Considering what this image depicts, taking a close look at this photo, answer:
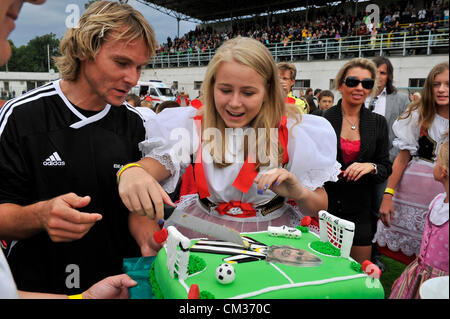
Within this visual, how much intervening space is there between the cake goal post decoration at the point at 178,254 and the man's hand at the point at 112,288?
0.63 ft

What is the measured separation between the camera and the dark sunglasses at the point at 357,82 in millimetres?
1993

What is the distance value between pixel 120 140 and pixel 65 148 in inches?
9.5

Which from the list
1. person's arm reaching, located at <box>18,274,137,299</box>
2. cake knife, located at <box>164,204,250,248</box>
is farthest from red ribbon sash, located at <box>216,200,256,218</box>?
person's arm reaching, located at <box>18,274,137,299</box>

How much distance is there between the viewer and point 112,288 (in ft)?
3.13

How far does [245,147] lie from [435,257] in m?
0.88

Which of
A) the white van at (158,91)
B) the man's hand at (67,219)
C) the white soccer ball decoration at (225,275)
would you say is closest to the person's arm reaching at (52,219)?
the man's hand at (67,219)

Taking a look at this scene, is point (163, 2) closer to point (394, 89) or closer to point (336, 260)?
point (336, 260)

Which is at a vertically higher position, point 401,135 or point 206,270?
point 401,135

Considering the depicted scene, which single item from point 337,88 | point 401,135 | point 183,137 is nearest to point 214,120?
point 183,137

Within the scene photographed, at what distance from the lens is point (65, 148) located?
1402 mm

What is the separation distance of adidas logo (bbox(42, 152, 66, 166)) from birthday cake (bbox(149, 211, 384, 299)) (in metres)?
0.68

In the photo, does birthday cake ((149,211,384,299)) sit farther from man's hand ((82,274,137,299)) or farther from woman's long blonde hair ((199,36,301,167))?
woman's long blonde hair ((199,36,301,167))
